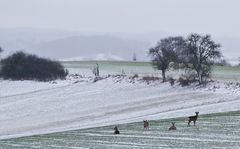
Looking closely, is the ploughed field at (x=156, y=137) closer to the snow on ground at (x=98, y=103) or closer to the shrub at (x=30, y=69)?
the snow on ground at (x=98, y=103)

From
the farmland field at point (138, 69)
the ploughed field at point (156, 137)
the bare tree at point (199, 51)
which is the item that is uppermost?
the bare tree at point (199, 51)

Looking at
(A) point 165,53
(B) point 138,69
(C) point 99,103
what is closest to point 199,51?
(A) point 165,53

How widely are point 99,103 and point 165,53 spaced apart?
17.4m

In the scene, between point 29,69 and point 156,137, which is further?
point 29,69

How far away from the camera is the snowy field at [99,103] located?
155 feet

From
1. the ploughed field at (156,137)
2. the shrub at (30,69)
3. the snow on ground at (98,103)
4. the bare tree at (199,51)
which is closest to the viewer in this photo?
the ploughed field at (156,137)

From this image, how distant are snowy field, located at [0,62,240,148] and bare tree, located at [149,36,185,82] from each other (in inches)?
117

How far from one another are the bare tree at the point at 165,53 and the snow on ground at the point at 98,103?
3.32 m

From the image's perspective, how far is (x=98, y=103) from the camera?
61.4 meters

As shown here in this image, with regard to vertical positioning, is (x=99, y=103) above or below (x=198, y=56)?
below

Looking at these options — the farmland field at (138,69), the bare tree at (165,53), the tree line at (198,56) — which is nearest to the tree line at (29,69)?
the farmland field at (138,69)

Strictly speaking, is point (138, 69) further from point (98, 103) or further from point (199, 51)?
point (98, 103)

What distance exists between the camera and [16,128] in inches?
1909

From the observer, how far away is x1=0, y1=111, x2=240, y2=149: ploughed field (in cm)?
3095
